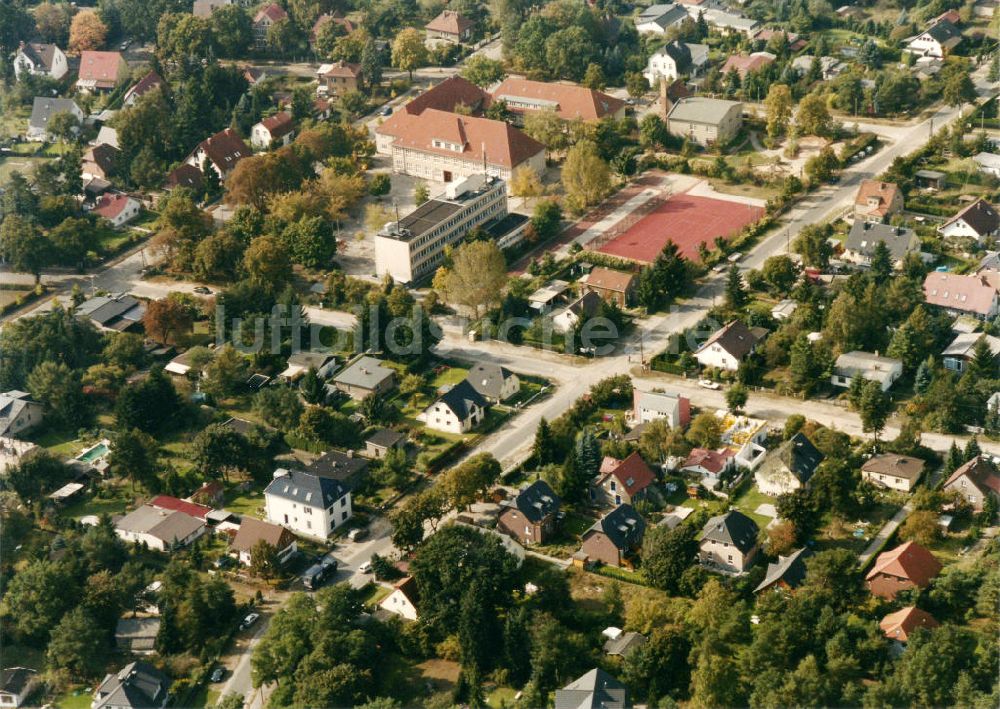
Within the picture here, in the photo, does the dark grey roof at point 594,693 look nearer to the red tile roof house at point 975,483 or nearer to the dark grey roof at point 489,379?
the red tile roof house at point 975,483

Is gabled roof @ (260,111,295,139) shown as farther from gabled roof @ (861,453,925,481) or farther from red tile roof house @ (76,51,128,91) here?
gabled roof @ (861,453,925,481)

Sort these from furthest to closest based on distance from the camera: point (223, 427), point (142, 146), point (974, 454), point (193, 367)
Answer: point (142, 146) < point (193, 367) < point (223, 427) < point (974, 454)

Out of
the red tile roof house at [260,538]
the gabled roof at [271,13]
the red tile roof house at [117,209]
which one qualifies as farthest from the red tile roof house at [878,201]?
the gabled roof at [271,13]

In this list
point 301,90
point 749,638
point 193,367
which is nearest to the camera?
point 749,638

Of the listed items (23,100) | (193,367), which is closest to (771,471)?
(193,367)

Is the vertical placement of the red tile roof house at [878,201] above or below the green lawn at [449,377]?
above

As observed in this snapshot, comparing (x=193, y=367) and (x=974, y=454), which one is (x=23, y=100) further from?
(x=974, y=454)

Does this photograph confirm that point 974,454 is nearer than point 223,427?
Yes
